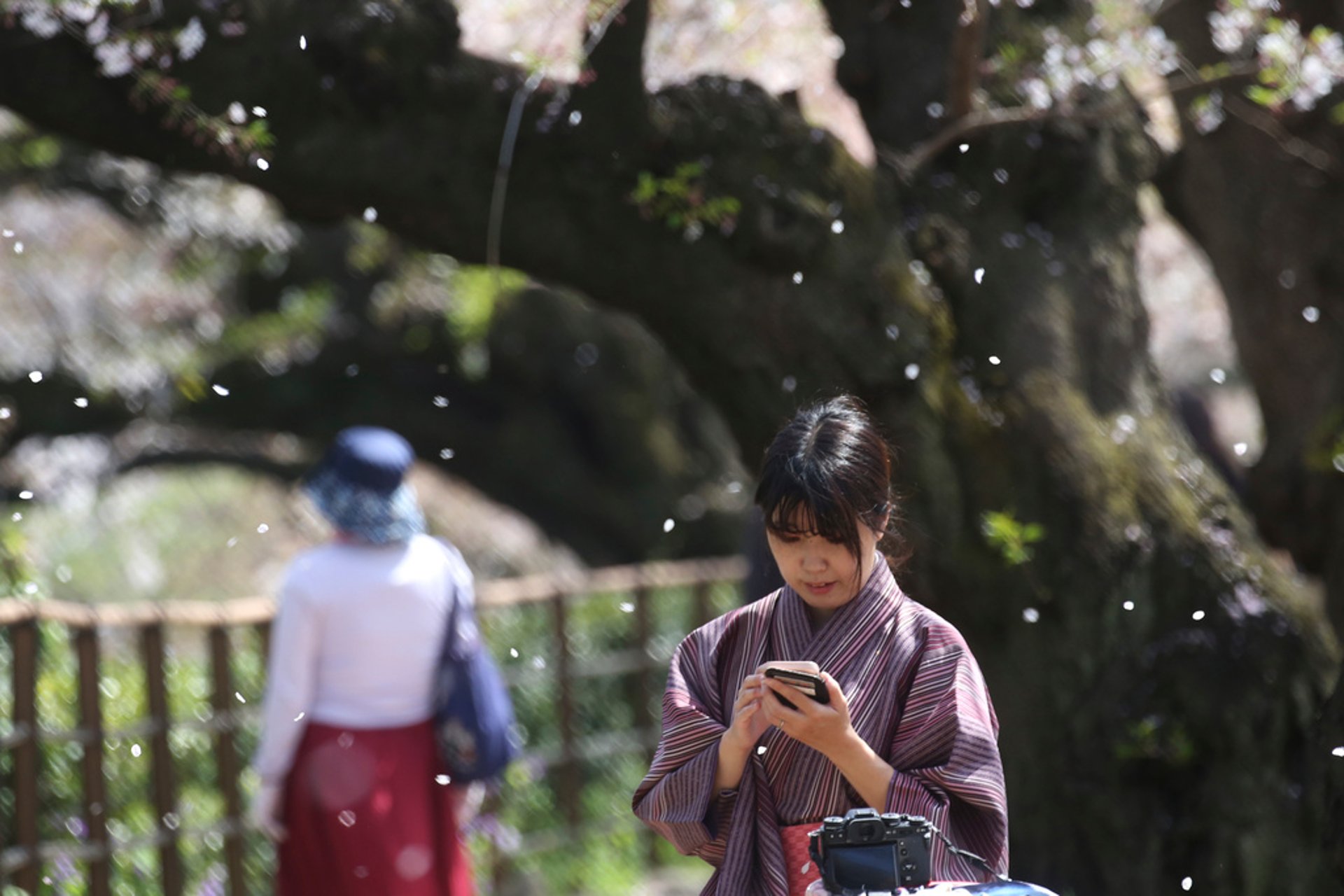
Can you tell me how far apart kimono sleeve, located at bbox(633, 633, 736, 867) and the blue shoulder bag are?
1978 millimetres

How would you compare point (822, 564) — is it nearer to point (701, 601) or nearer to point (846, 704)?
point (846, 704)

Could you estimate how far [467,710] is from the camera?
165 inches

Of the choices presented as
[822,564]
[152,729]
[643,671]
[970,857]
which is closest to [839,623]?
[822,564]

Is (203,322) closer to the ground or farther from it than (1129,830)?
closer to the ground

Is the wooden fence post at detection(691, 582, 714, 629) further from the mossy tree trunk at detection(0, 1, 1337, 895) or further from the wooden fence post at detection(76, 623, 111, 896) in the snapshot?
the mossy tree trunk at detection(0, 1, 1337, 895)

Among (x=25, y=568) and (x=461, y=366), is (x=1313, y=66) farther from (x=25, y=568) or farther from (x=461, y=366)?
(x=461, y=366)

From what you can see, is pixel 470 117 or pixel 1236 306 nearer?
pixel 470 117

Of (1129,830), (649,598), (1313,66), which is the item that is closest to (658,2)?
(1313,66)

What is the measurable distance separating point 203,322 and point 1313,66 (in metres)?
7.18

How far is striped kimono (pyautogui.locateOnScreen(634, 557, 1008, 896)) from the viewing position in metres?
2.11

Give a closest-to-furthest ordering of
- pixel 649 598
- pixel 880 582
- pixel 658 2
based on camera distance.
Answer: pixel 880 582 < pixel 658 2 < pixel 649 598

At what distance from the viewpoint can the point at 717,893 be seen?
2176 millimetres

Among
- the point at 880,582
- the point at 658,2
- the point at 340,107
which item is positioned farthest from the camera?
the point at 658,2

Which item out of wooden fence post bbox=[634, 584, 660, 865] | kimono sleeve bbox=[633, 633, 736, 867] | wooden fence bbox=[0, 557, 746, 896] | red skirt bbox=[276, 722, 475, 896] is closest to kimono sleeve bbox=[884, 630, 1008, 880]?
kimono sleeve bbox=[633, 633, 736, 867]
